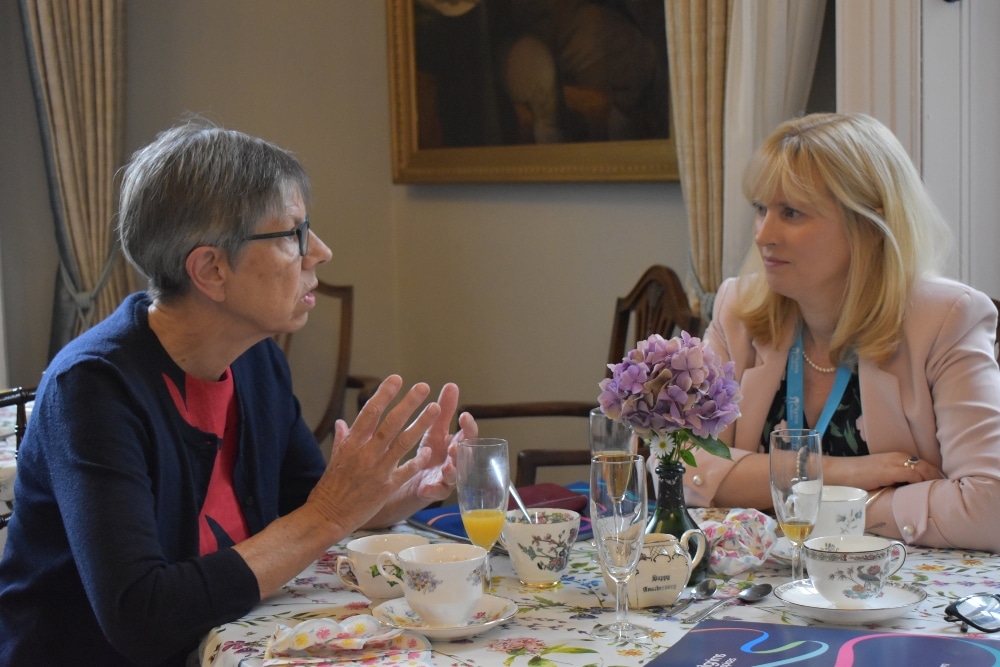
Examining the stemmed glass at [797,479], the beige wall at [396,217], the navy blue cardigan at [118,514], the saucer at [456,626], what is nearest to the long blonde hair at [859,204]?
the stemmed glass at [797,479]

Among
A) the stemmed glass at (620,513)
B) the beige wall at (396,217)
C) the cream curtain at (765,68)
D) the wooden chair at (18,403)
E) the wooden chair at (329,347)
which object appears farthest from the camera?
the wooden chair at (329,347)

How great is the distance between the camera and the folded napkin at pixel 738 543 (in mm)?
1572

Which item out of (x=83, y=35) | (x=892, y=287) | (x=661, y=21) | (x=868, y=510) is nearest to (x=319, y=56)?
(x=83, y=35)

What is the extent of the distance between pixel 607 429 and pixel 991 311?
0.81m

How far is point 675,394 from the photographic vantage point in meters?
1.50

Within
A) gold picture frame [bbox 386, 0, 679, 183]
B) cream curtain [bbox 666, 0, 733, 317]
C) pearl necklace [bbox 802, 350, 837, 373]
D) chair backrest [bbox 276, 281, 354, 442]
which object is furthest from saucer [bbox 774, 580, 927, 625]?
chair backrest [bbox 276, 281, 354, 442]

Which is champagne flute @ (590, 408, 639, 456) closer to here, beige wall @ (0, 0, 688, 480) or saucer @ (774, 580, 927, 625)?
saucer @ (774, 580, 927, 625)

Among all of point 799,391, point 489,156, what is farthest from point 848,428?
point 489,156

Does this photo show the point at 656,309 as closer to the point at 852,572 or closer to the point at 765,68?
the point at 765,68

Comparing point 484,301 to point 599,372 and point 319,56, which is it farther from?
point 319,56

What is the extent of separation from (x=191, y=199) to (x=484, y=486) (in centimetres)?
60

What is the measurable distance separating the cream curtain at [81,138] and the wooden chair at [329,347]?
28.9 inches

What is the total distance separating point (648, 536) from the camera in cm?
150

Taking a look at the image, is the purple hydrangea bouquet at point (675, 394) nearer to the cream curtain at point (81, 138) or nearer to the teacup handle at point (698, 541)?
the teacup handle at point (698, 541)
